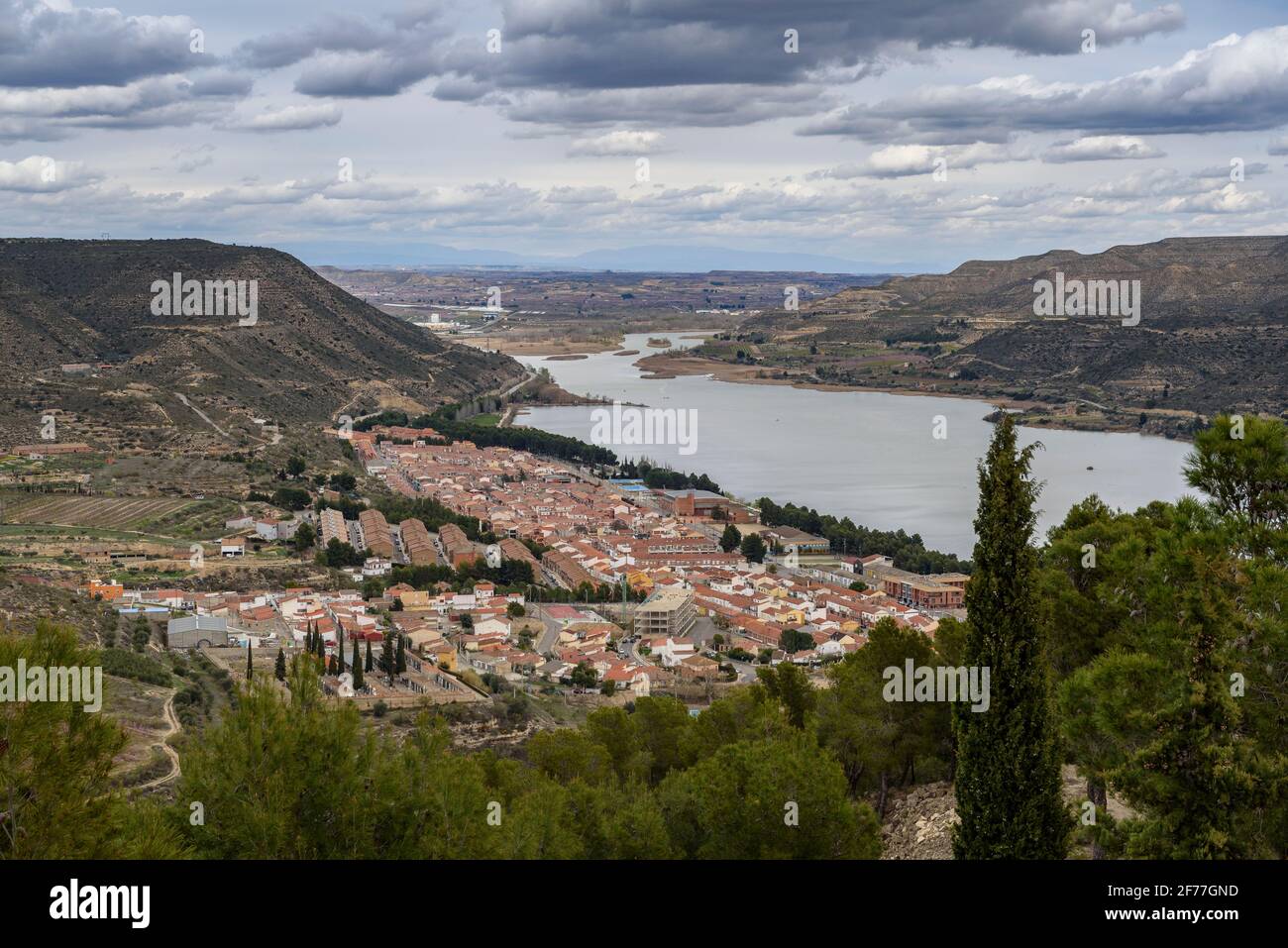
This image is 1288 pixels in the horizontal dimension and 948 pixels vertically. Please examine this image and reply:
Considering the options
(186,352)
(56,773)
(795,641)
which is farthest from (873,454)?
(56,773)

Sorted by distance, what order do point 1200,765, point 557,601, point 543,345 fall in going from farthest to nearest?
1. point 543,345
2. point 557,601
3. point 1200,765

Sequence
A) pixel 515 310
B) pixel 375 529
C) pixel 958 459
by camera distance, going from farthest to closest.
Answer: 1. pixel 515 310
2. pixel 958 459
3. pixel 375 529

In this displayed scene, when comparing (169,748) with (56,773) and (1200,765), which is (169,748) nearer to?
(56,773)

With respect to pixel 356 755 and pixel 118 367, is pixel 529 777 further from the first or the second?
pixel 118 367

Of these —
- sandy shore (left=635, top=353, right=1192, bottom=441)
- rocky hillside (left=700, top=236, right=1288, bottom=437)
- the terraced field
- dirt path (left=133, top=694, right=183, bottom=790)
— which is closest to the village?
dirt path (left=133, top=694, right=183, bottom=790)
